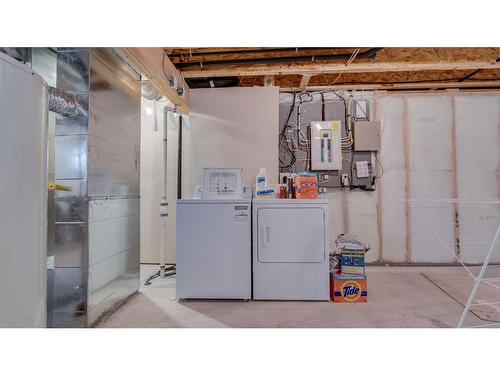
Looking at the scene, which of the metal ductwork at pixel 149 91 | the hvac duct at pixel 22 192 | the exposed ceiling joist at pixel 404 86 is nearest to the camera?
the hvac duct at pixel 22 192

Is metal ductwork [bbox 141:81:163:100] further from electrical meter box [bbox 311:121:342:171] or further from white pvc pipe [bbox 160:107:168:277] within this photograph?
electrical meter box [bbox 311:121:342:171]

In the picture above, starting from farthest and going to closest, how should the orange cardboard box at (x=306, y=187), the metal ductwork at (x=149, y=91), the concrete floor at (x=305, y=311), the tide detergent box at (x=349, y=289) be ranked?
the metal ductwork at (x=149, y=91) → the orange cardboard box at (x=306, y=187) → the tide detergent box at (x=349, y=289) → the concrete floor at (x=305, y=311)

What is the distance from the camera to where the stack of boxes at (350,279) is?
8.13 feet

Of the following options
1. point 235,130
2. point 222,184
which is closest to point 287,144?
point 235,130

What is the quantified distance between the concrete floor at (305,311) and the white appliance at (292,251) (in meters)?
0.13

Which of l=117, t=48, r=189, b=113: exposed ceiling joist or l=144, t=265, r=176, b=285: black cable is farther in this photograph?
l=144, t=265, r=176, b=285: black cable

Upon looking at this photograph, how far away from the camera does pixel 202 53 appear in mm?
2951

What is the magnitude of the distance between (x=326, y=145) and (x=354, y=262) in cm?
173

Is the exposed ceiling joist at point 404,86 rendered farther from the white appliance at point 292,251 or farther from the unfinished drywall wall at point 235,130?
the white appliance at point 292,251

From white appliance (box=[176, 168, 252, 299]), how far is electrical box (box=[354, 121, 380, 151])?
6.77 feet

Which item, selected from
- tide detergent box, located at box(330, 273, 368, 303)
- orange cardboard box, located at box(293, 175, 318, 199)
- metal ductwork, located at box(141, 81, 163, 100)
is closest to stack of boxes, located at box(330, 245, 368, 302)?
tide detergent box, located at box(330, 273, 368, 303)

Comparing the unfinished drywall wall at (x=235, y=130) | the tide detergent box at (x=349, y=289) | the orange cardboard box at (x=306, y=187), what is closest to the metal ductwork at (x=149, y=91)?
the unfinished drywall wall at (x=235, y=130)

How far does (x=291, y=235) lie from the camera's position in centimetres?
252

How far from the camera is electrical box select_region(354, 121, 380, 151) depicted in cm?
363
